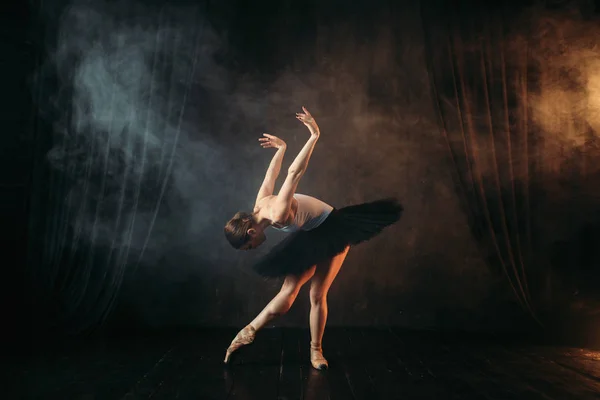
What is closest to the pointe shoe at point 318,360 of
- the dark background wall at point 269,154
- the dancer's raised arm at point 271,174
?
the dancer's raised arm at point 271,174

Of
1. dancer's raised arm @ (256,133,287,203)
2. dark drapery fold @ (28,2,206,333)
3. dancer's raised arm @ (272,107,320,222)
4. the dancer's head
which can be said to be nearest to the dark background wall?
dark drapery fold @ (28,2,206,333)

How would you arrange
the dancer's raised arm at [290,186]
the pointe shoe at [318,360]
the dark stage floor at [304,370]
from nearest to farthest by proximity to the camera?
the dark stage floor at [304,370] → the dancer's raised arm at [290,186] → the pointe shoe at [318,360]

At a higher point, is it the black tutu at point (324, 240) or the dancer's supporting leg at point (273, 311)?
the black tutu at point (324, 240)

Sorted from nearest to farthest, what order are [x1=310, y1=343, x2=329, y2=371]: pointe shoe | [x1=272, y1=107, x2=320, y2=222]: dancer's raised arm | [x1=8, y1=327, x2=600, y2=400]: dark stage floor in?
1. [x1=8, y1=327, x2=600, y2=400]: dark stage floor
2. [x1=272, y1=107, x2=320, y2=222]: dancer's raised arm
3. [x1=310, y1=343, x2=329, y2=371]: pointe shoe

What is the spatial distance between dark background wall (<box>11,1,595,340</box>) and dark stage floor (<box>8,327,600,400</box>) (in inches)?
17.5

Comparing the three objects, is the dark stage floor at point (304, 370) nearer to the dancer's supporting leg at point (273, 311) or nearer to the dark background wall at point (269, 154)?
the dancer's supporting leg at point (273, 311)

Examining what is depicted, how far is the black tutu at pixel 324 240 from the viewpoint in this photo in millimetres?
3197

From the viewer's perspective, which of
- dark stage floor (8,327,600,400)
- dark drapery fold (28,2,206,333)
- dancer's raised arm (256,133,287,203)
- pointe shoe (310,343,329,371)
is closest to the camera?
dark stage floor (8,327,600,400)

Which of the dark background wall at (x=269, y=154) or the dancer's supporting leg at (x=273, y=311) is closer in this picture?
the dancer's supporting leg at (x=273, y=311)

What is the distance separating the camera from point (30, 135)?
4.30 meters

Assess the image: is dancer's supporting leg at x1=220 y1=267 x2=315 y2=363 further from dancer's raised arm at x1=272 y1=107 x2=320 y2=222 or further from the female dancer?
dancer's raised arm at x1=272 y1=107 x2=320 y2=222

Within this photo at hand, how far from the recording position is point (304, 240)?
3.27 meters

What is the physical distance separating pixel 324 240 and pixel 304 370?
78cm

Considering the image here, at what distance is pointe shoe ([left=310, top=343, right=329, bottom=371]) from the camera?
10.6 ft
